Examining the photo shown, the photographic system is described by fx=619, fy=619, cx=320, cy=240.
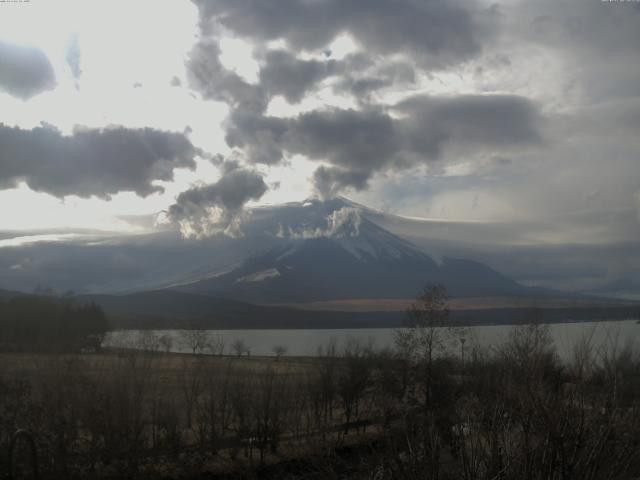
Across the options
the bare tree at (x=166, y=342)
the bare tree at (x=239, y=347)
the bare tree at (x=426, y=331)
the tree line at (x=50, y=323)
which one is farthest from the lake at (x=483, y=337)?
the tree line at (x=50, y=323)

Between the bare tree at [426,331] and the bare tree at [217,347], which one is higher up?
the bare tree at [426,331]

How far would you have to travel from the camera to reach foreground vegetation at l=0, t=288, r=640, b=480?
727 cm

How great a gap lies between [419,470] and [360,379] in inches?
1616

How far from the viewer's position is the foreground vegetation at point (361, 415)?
7270mm

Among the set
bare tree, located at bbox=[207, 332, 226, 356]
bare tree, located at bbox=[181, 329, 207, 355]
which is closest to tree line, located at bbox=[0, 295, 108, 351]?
bare tree, located at bbox=[207, 332, 226, 356]

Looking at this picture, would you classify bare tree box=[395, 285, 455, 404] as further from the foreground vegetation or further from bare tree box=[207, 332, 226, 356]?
bare tree box=[207, 332, 226, 356]

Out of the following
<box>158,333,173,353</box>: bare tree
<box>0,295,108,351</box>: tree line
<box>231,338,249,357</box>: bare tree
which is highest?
<box>0,295,108,351</box>: tree line

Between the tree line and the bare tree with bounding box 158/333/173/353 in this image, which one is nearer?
the tree line

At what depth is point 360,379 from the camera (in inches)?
1875

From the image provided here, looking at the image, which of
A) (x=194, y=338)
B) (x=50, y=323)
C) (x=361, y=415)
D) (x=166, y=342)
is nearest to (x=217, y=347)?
(x=194, y=338)

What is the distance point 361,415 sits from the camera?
44.1 metres

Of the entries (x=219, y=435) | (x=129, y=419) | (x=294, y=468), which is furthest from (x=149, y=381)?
(x=294, y=468)

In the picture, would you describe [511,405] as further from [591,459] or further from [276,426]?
[276,426]

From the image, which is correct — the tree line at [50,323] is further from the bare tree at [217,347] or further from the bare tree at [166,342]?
the bare tree at [217,347]
